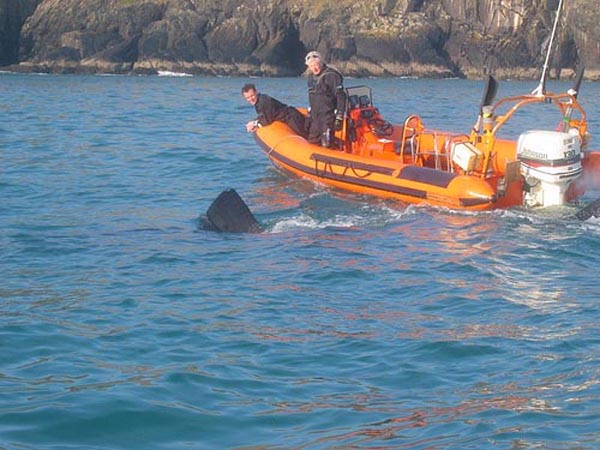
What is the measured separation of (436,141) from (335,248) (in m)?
3.79

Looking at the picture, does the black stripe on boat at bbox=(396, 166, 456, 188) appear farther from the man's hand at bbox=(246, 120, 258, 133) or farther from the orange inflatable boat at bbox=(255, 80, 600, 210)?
the man's hand at bbox=(246, 120, 258, 133)

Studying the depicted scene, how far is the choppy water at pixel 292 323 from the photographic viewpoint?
18.4 feet

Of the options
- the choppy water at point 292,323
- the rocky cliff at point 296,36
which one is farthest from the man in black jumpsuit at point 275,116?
the rocky cliff at point 296,36

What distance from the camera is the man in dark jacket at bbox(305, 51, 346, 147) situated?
13.4 m

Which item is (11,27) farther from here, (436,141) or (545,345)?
(545,345)

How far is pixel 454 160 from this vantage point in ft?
39.7

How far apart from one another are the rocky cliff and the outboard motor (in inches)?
1719

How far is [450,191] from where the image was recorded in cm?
1161

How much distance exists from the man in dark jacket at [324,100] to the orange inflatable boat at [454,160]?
5.6 inches

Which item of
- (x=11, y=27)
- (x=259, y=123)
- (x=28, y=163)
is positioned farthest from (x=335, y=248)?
(x=11, y=27)

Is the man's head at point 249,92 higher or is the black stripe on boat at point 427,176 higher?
the man's head at point 249,92

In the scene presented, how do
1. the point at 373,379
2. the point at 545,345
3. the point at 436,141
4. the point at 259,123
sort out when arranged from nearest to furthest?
the point at 373,379 → the point at 545,345 → the point at 436,141 → the point at 259,123

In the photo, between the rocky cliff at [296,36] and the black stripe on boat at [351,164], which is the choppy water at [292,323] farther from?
the rocky cliff at [296,36]

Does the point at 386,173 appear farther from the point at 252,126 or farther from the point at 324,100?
the point at 252,126
